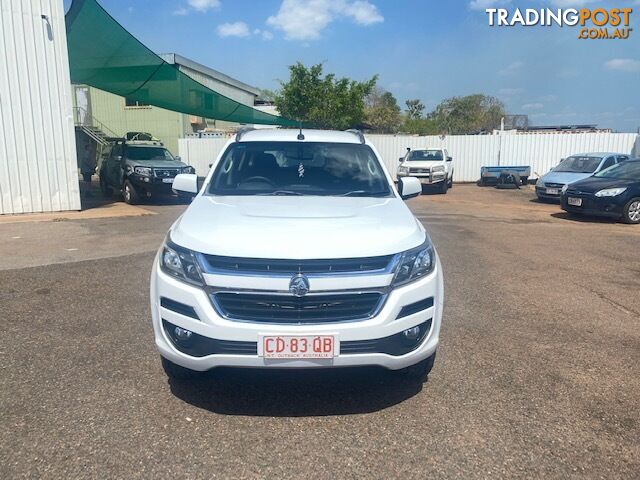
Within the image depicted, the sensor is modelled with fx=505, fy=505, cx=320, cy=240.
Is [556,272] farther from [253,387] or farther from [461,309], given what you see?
[253,387]

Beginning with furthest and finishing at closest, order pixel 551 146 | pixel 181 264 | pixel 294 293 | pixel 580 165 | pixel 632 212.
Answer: pixel 551 146 < pixel 580 165 < pixel 632 212 < pixel 181 264 < pixel 294 293

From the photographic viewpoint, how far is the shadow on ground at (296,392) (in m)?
3.11

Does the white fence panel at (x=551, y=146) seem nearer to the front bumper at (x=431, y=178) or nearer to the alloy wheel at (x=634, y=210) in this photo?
the front bumper at (x=431, y=178)

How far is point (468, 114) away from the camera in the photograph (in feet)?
178

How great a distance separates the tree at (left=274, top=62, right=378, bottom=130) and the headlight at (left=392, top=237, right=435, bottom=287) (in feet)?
94.2

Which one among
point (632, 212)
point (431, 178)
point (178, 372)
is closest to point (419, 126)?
point (431, 178)

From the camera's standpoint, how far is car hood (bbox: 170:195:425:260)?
9.33ft

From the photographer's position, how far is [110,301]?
5.27 metres

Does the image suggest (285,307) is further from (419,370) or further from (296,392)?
(419,370)

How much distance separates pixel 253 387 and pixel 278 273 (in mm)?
1049

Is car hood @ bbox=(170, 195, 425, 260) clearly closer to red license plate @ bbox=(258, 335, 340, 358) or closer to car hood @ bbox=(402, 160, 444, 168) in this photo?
red license plate @ bbox=(258, 335, 340, 358)

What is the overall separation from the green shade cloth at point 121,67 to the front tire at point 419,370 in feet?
37.3

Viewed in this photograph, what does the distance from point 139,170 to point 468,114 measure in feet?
152

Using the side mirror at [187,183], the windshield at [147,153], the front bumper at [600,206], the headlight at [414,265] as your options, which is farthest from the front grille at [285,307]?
the windshield at [147,153]
